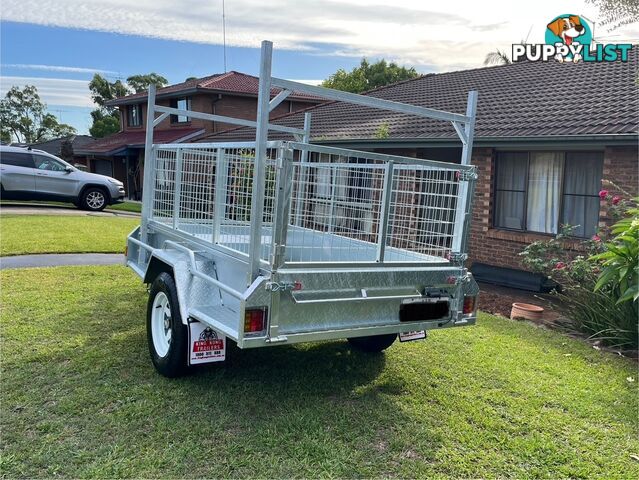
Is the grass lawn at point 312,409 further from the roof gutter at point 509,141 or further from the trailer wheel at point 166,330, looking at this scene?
the roof gutter at point 509,141

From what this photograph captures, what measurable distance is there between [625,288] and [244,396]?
3.63 meters

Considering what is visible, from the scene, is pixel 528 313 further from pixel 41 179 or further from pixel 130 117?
pixel 130 117

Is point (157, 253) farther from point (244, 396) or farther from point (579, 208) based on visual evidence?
point (579, 208)

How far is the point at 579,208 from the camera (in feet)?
30.2

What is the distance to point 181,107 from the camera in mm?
26359

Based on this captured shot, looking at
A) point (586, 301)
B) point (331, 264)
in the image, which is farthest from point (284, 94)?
point (586, 301)

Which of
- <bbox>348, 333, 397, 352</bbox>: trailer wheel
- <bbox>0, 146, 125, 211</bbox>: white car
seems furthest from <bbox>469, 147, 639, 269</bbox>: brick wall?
<bbox>0, 146, 125, 211</bbox>: white car

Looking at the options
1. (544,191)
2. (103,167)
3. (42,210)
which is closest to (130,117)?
(103,167)

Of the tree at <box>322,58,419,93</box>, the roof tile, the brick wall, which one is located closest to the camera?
the roof tile

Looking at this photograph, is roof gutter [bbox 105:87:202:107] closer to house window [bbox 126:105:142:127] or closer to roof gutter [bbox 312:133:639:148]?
house window [bbox 126:105:142:127]

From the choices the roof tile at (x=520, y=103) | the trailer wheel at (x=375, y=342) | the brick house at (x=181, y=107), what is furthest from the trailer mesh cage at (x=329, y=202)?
the brick house at (x=181, y=107)

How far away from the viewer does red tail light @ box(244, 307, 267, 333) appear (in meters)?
3.24

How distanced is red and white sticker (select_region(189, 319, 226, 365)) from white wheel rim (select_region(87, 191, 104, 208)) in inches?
624
